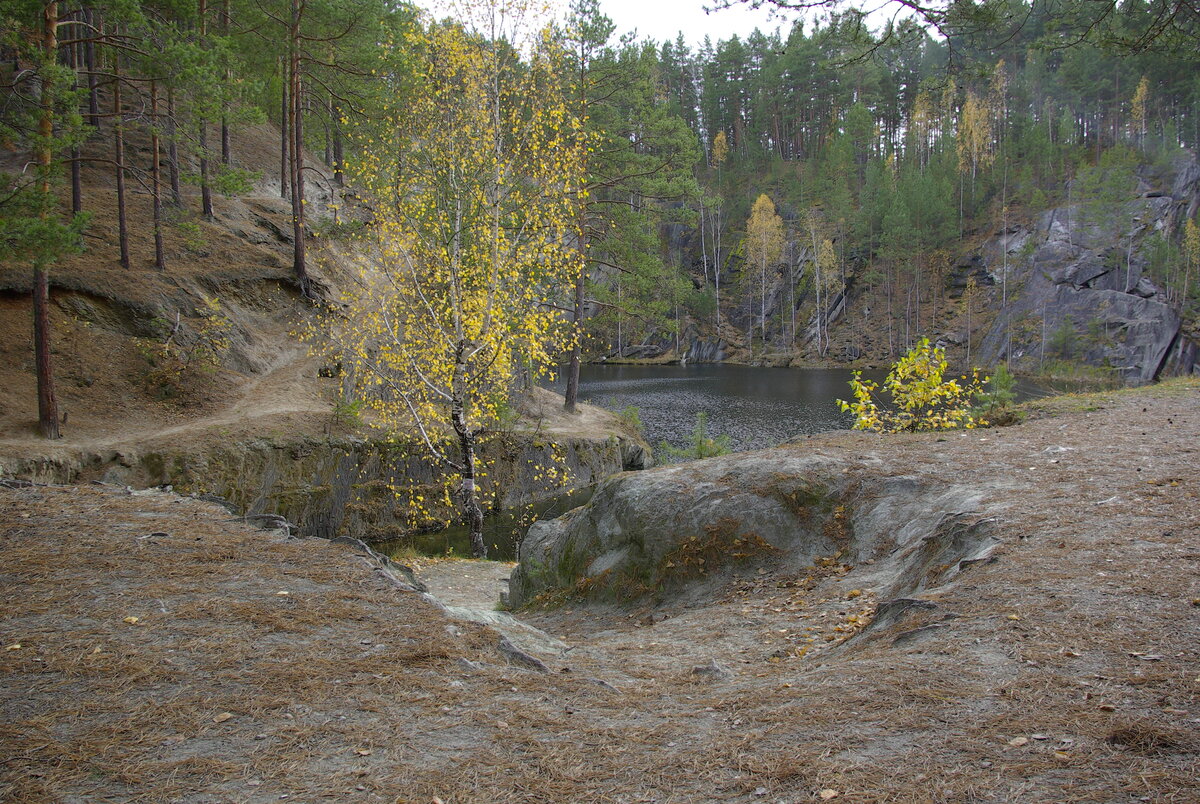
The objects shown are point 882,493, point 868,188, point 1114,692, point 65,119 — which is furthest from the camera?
point 868,188

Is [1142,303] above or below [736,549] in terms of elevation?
above

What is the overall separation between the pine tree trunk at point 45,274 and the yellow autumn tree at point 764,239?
5862 centimetres

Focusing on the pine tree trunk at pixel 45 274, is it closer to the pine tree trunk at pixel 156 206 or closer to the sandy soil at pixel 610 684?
the pine tree trunk at pixel 156 206

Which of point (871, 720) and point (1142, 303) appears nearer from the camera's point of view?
point (871, 720)

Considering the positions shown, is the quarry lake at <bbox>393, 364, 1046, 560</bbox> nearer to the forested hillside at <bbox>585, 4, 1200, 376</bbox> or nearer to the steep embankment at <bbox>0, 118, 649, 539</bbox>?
the steep embankment at <bbox>0, 118, 649, 539</bbox>

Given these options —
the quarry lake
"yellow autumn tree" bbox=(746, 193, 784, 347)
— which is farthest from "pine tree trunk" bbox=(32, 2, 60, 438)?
"yellow autumn tree" bbox=(746, 193, 784, 347)

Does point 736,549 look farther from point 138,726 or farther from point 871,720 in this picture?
point 138,726

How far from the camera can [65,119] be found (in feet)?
37.0

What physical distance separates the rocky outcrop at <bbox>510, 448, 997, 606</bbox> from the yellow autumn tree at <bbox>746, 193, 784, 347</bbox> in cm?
5912

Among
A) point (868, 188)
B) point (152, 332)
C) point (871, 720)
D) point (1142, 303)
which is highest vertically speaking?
point (868, 188)

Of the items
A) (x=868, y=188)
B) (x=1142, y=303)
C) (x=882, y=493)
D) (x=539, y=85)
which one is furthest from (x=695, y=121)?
(x=882, y=493)

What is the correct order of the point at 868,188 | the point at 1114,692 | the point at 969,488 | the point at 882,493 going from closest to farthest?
the point at 1114,692 → the point at 969,488 → the point at 882,493 → the point at 868,188

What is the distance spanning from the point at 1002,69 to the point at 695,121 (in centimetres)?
3265

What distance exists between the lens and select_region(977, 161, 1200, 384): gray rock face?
4200 centimetres
